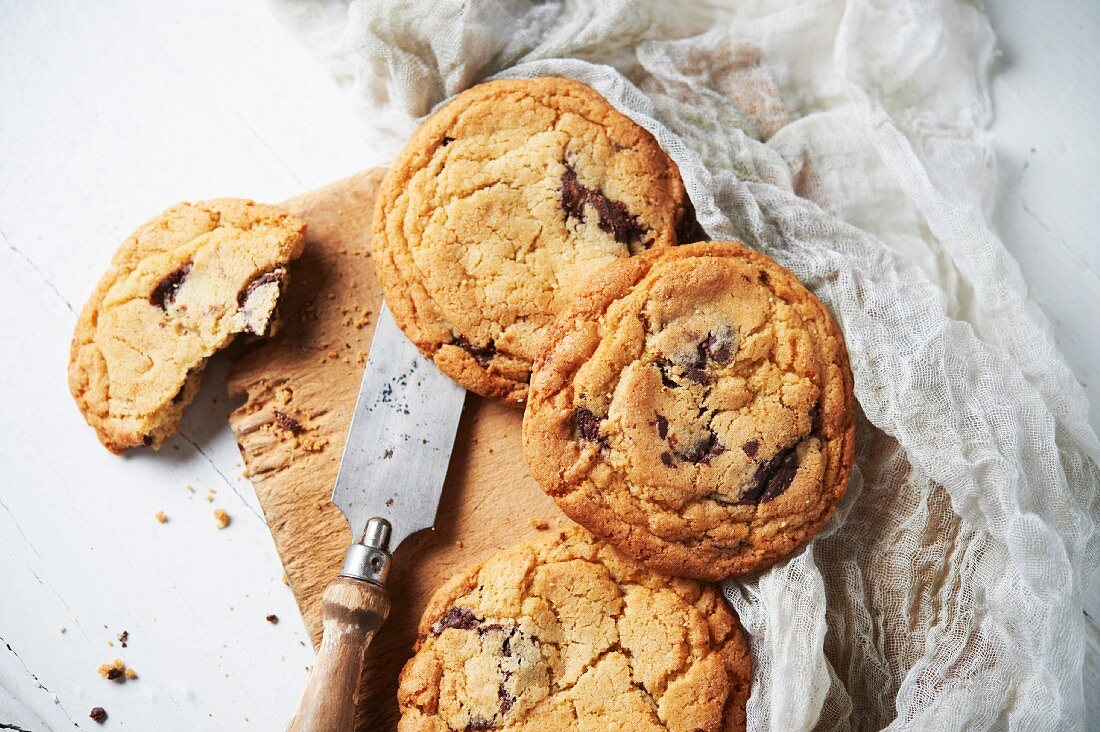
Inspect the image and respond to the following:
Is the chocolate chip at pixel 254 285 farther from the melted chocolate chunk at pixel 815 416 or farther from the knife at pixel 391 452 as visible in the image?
the melted chocolate chunk at pixel 815 416

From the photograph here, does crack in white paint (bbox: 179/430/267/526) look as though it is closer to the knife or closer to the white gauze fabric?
the knife

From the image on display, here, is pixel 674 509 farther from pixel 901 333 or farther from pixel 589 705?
Result: pixel 901 333

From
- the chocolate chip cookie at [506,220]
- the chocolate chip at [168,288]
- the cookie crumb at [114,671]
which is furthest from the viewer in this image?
the cookie crumb at [114,671]

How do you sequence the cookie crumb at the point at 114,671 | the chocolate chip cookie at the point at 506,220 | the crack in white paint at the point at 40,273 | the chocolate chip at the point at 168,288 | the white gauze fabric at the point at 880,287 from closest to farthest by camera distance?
the white gauze fabric at the point at 880,287 → the chocolate chip cookie at the point at 506,220 → the chocolate chip at the point at 168,288 → the cookie crumb at the point at 114,671 → the crack in white paint at the point at 40,273

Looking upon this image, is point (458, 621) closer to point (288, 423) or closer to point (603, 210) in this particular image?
point (288, 423)

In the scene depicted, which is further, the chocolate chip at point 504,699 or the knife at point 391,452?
the knife at point 391,452

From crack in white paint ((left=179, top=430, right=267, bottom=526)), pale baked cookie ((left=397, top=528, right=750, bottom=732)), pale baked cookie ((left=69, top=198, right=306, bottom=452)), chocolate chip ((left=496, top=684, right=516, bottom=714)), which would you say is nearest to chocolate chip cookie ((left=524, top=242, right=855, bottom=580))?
pale baked cookie ((left=397, top=528, right=750, bottom=732))

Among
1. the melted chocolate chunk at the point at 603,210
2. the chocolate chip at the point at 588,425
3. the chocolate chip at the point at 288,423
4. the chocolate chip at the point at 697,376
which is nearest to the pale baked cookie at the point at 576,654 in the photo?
the chocolate chip at the point at 588,425

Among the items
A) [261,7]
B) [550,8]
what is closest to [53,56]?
[261,7]
